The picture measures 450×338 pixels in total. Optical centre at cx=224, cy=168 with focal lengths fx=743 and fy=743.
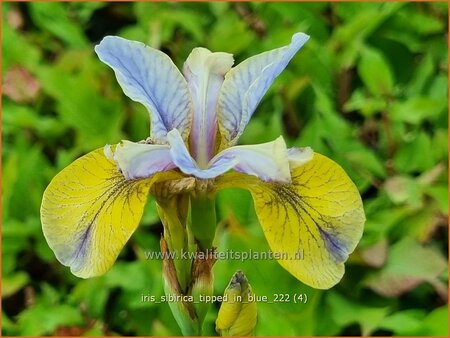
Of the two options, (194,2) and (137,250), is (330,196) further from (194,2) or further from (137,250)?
(194,2)

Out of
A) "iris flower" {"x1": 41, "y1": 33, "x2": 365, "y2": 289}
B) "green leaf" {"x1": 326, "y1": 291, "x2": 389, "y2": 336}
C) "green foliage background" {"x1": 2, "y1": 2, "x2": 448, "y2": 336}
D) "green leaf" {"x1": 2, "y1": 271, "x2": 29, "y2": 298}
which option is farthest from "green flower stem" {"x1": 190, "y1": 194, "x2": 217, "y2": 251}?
"green leaf" {"x1": 2, "y1": 271, "x2": 29, "y2": 298}

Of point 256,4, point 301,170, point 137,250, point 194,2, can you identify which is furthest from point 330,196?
point 194,2

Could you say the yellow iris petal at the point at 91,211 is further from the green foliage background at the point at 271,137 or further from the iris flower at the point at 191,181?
the green foliage background at the point at 271,137

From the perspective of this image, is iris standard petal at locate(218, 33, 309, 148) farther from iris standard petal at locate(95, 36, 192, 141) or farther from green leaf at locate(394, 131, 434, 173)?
green leaf at locate(394, 131, 434, 173)

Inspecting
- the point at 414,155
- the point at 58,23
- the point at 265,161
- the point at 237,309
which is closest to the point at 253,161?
the point at 265,161

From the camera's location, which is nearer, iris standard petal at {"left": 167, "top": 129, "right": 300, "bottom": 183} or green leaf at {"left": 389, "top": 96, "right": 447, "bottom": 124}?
iris standard petal at {"left": 167, "top": 129, "right": 300, "bottom": 183}

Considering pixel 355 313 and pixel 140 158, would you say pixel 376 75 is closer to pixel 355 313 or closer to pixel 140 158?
pixel 355 313
